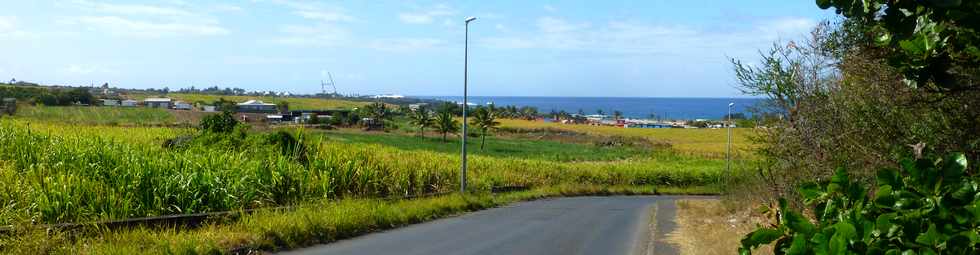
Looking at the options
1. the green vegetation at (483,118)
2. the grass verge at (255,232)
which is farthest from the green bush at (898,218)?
the green vegetation at (483,118)

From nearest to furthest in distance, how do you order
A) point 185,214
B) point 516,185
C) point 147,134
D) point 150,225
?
point 150,225
point 185,214
point 147,134
point 516,185

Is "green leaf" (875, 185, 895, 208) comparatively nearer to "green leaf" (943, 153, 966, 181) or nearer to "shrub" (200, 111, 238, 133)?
"green leaf" (943, 153, 966, 181)

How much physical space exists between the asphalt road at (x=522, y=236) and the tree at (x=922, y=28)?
12953 millimetres

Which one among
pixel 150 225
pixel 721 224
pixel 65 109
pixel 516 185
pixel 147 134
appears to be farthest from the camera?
pixel 65 109

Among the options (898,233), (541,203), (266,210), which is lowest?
(541,203)

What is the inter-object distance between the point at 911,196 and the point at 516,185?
125ft

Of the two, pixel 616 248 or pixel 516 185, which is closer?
pixel 616 248

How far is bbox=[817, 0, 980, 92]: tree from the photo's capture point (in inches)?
126

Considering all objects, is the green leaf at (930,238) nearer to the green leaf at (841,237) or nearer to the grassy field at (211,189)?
the green leaf at (841,237)

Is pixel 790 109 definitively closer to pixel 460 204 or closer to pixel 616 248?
pixel 616 248

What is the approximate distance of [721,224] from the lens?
69.3 ft

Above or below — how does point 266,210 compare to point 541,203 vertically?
above

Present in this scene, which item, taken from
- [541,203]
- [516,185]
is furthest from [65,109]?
[541,203]

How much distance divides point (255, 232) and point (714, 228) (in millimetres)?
10943
